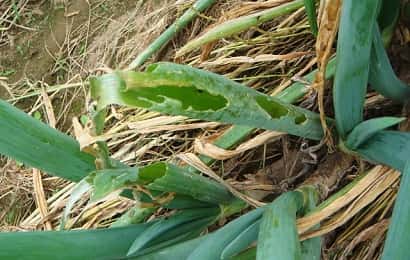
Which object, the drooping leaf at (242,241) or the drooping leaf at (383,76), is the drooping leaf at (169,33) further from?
the drooping leaf at (242,241)

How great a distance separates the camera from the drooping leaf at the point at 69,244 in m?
0.70

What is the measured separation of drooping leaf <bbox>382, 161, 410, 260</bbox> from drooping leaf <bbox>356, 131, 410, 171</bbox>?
0.41ft

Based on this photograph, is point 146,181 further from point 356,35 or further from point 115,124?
point 115,124

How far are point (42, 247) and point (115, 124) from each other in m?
0.72

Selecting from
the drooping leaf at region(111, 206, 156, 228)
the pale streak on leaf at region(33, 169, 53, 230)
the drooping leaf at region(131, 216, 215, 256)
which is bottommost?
the pale streak on leaf at region(33, 169, 53, 230)

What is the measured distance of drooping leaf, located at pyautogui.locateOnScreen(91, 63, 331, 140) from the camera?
1.96ft

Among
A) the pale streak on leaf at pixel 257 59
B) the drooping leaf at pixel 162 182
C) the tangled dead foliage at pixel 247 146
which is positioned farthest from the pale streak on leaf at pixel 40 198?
the drooping leaf at pixel 162 182

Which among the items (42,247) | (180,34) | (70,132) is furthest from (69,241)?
(70,132)

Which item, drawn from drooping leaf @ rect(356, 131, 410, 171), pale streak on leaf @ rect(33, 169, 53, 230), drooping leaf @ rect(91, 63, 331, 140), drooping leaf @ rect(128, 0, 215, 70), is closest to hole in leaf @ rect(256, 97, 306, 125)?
drooping leaf @ rect(91, 63, 331, 140)

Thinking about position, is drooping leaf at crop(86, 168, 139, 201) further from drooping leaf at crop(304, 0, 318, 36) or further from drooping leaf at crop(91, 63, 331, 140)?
drooping leaf at crop(304, 0, 318, 36)

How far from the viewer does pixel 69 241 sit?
759 millimetres

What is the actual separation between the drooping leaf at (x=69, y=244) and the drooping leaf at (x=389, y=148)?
297 mm

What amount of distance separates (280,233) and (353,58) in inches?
8.7

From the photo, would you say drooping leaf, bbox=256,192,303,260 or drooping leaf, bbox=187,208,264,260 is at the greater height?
drooping leaf, bbox=256,192,303,260
